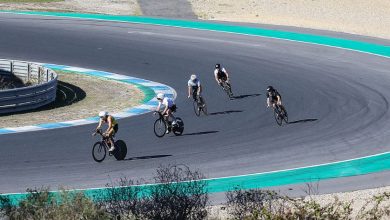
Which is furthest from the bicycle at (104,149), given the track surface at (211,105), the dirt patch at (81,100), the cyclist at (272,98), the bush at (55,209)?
the bush at (55,209)

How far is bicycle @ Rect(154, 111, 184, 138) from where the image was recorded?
29.6m

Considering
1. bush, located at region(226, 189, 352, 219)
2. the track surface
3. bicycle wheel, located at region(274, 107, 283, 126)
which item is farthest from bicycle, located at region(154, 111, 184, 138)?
bush, located at region(226, 189, 352, 219)

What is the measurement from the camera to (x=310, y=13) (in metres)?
57.9

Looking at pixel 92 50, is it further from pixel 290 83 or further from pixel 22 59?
pixel 290 83

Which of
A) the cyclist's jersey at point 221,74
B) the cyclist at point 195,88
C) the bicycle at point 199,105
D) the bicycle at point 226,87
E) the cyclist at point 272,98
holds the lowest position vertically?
the cyclist at point 272,98

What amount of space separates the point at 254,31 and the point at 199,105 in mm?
20946

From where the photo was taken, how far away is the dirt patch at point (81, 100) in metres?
32.4

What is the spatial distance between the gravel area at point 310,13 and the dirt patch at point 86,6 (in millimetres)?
4064

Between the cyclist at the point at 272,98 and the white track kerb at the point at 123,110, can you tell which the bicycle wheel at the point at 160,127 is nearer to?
the white track kerb at the point at 123,110

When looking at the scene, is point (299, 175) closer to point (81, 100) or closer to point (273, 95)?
point (273, 95)

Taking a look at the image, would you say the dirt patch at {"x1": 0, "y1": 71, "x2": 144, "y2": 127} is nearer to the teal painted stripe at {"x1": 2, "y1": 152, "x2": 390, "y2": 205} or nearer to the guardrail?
the guardrail

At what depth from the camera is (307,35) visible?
51.8 meters

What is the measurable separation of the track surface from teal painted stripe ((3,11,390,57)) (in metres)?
1.30

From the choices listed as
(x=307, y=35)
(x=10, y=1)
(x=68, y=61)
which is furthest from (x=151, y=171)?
(x=10, y=1)
